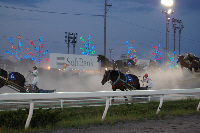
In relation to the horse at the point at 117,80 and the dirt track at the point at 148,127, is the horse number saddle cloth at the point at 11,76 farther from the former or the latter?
the dirt track at the point at 148,127

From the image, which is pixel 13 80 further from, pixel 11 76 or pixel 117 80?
pixel 117 80

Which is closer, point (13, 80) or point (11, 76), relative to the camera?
point (11, 76)

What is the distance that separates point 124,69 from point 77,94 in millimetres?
28442

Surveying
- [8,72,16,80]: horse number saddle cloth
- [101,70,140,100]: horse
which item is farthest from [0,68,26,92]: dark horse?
[101,70,140,100]: horse

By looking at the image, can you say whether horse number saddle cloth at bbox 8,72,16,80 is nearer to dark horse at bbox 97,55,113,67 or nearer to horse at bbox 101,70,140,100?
horse at bbox 101,70,140,100

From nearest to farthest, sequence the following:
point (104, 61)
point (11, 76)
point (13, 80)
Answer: point (11, 76) < point (13, 80) < point (104, 61)

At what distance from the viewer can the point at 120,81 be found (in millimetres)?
16797

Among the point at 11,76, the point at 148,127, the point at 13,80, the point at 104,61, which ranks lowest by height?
the point at 148,127

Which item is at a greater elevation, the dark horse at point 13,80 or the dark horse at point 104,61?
the dark horse at point 104,61

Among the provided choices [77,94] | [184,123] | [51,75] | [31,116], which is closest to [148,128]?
[184,123]

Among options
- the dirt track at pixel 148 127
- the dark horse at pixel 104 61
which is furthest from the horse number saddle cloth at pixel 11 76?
the dark horse at pixel 104 61

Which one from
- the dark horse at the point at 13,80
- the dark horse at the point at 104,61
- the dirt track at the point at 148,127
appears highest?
the dark horse at the point at 104,61

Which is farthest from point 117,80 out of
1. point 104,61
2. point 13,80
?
point 104,61

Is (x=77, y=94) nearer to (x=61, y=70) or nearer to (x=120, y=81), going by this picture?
(x=120, y=81)
